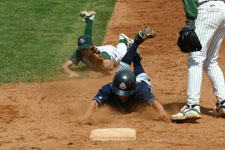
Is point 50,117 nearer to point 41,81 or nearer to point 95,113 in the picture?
point 95,113

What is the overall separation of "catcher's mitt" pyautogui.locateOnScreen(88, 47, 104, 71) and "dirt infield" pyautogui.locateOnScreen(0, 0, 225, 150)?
0.59ft

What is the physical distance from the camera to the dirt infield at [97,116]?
4996mm

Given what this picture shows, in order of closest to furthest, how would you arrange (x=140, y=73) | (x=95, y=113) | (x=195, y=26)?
1. (x=195, y=26)
2. (x=95, y=113)
3. (x=140, y=73)

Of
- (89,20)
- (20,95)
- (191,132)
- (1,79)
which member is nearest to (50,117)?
(20,95)

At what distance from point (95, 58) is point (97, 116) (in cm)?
312

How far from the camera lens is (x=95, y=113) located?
6.32 m

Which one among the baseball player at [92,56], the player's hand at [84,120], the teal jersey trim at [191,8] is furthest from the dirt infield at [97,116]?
the teal jersey trim at [191,8]

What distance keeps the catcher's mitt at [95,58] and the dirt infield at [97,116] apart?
18 centimetres

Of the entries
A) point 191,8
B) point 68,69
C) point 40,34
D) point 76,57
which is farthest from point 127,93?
point 40,34

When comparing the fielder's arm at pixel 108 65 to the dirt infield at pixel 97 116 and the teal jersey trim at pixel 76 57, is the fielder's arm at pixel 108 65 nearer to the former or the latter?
the dirt infield at pixel 97 116

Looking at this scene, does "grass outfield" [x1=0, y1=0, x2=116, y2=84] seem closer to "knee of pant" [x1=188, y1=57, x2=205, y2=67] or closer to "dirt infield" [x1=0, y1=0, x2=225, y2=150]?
"dirt infield" [x1=0, y1=0, x2=225, y2=150]

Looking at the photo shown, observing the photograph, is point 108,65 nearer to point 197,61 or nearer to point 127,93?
point 127,93

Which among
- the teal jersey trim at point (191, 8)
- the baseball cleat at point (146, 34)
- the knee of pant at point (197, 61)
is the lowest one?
the knee of pant at point (197, 61)

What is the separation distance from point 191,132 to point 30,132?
6.21 feet
